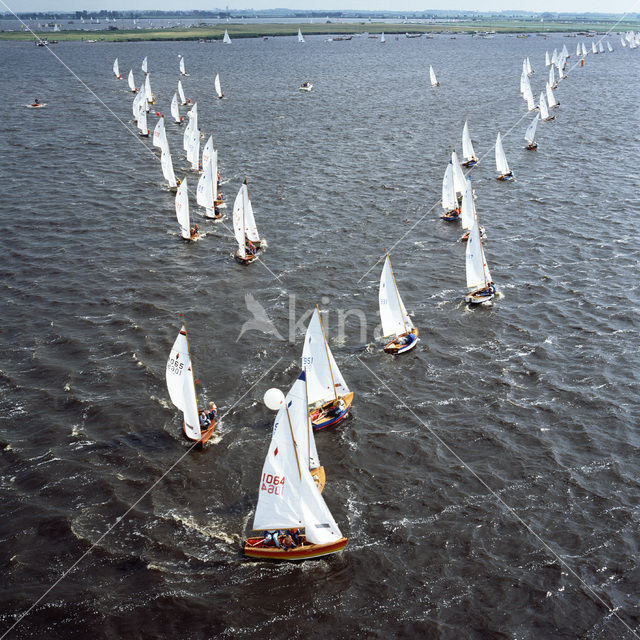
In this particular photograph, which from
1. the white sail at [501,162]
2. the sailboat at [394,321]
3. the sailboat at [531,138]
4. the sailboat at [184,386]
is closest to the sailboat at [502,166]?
the white sail at [501,162]

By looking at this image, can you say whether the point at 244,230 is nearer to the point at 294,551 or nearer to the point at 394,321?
the point at 394,321

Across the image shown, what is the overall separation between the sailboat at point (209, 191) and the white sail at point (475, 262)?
32.0 m

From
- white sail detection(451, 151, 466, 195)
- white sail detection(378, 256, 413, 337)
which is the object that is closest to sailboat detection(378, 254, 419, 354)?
white sail detection(378, 256, 413, 337)

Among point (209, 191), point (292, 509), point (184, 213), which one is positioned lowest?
point (292, 509)

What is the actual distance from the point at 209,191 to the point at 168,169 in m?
13.9

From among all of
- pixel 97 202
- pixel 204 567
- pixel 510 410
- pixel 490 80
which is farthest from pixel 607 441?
pixel 490 80

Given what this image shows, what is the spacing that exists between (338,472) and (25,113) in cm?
11908

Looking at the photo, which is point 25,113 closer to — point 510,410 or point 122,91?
point 122,91

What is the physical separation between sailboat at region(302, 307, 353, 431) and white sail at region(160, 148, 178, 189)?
49.5 m

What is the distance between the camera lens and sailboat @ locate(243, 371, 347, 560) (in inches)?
1144

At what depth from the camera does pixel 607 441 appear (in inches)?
1505

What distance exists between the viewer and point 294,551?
2939 centimetres

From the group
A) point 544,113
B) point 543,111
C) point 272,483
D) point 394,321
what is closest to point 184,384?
point 272,483

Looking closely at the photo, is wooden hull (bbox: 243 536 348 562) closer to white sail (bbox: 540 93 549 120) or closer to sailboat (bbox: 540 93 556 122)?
sailboat (bbox: 540 93 556 122)
